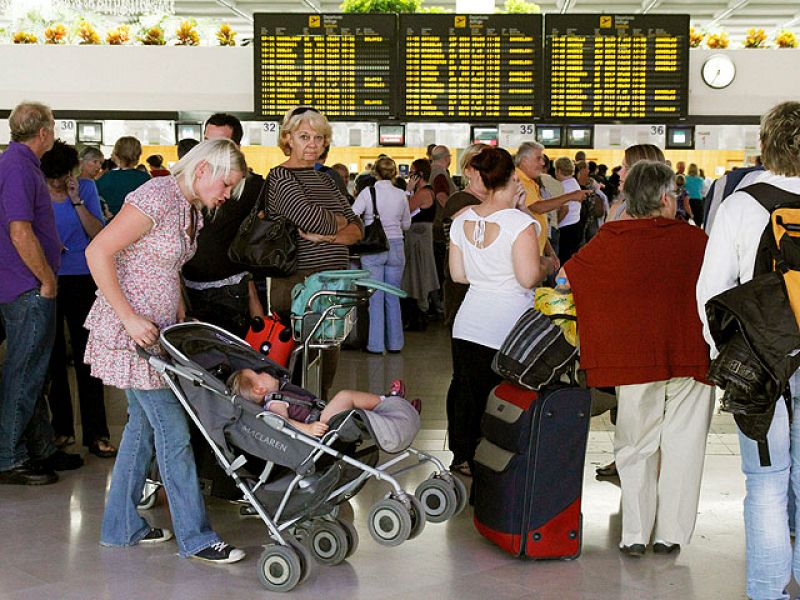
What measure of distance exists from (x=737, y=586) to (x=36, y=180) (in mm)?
3289

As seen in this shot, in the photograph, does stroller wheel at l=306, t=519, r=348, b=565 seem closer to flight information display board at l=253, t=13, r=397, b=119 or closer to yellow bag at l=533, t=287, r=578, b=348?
yellow bag at l=533, t=287, r=578, b=348

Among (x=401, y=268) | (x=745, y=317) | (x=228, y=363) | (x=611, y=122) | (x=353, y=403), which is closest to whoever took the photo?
(x=745, y=317)

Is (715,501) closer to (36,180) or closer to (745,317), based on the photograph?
(745,317)

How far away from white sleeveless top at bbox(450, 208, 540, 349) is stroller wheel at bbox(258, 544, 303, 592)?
1.30 metres

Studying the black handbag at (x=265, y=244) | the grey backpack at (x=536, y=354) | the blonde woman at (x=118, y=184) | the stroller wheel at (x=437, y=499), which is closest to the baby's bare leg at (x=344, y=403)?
the stroller wheel at (x=437, y=499)

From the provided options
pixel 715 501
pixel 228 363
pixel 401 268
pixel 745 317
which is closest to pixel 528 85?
pixel 401 268

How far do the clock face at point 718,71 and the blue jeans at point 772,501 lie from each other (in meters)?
6.89

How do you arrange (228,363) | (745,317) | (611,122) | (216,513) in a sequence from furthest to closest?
(611,122) < (216,513) < (228,363) < (745,317)

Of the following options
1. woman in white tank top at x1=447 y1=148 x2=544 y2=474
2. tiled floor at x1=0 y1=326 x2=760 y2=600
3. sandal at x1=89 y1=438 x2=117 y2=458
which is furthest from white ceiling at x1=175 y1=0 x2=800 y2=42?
tiled floor at x1=0 y1=326 x2=760 y2=600

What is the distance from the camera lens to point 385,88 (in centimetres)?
948

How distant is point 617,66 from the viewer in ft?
31.3

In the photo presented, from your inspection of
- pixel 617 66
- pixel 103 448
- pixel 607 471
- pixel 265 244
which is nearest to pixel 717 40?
pixel 617 66

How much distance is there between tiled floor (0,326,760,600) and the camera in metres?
3.79

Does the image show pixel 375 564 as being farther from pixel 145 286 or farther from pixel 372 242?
pixel 372 242
